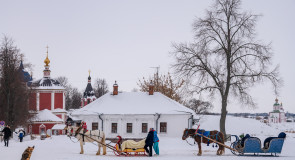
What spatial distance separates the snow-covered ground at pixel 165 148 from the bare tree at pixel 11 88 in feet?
10.5

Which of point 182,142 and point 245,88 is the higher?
point 245,88

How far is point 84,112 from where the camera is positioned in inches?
1454

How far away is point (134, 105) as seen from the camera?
1489 inches

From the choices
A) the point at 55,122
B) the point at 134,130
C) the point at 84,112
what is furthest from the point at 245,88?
the point at 55,122

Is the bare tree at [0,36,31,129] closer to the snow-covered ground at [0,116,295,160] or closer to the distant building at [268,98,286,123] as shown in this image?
the snow-covered ground at [0,116,295,160]

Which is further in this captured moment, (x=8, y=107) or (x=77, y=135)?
(x=8, y=107)

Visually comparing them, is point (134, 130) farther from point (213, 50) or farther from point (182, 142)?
point (213, 50)

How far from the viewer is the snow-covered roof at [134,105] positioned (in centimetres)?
3684

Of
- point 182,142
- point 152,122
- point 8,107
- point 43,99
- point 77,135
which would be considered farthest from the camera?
point 43,99

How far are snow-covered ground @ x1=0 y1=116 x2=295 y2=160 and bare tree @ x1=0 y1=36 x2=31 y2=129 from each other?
3187mm

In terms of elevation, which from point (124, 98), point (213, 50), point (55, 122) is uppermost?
point (213, 50)

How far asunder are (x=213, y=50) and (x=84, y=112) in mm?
12846

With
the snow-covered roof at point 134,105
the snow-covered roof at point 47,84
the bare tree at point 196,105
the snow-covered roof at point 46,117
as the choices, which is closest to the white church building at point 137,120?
the snow-covered roof at point 134,105

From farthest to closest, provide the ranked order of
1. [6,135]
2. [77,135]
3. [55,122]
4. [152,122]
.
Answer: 1. [55,122]
2. [152,122]
3. [6,135]
4. [77,135]
